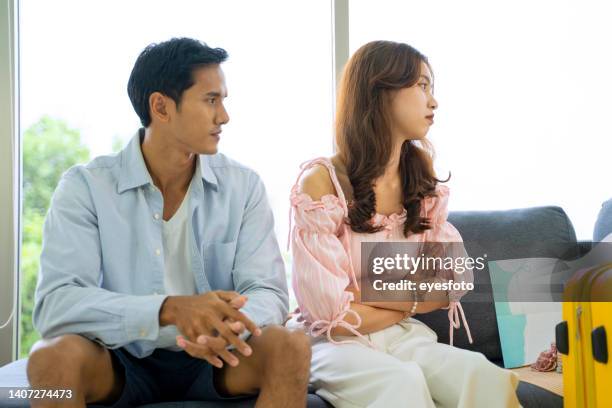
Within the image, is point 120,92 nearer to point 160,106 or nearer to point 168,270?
point 160,106

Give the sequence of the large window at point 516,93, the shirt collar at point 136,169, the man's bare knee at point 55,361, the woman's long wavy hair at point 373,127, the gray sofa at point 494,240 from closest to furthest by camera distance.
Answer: the man's bare knee at point 55,361
the shirt collar at point 136,169
the woman's long wavy hair at point 373,127
the gray sofa at point 494,240
the large window at point 516,93

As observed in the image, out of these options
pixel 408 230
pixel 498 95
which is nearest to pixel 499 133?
pixel 498 95

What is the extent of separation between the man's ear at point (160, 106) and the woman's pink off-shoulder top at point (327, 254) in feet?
1.22

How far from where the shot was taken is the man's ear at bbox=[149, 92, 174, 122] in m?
1.80

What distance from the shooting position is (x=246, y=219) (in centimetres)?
180

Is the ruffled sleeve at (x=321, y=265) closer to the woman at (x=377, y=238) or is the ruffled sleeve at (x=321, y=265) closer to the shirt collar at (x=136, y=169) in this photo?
the woman at (x=377, y=238)

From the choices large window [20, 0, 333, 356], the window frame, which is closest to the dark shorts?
large window [20, 0, 333, 356]

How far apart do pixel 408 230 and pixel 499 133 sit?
1054 mm

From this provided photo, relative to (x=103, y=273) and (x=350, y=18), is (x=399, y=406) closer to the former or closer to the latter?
(x=103, y=273)

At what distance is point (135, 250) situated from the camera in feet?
5.61

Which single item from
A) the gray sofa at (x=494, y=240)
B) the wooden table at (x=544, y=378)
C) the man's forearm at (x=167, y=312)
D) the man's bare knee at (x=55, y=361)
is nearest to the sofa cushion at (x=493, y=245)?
the gray sofa at (x=494, y=240)

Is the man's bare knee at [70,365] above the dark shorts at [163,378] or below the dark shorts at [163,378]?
above

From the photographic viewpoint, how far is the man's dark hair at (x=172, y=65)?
5.82 ft

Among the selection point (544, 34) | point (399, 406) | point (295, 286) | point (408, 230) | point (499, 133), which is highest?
point (544, 34)
